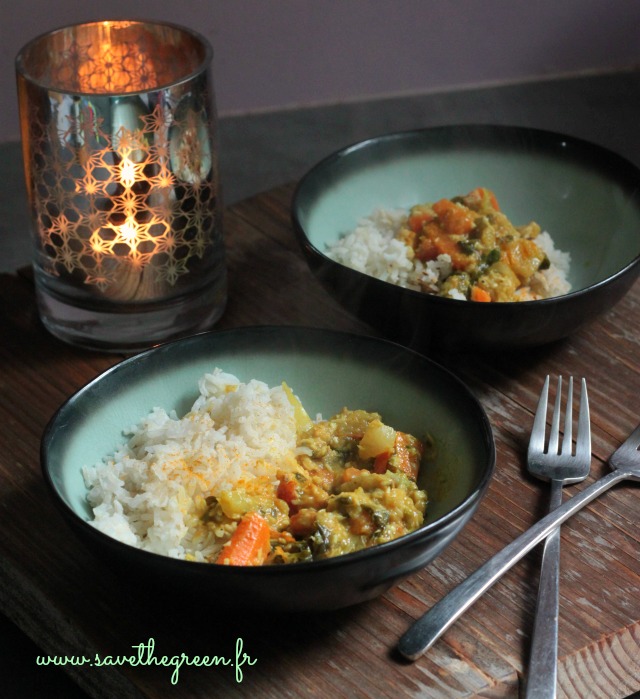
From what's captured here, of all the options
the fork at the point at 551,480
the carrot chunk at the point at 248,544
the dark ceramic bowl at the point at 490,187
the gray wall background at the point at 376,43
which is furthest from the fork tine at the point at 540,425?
the gray wall background at the point at 376,43

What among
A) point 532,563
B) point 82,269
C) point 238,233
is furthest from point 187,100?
point 532,563

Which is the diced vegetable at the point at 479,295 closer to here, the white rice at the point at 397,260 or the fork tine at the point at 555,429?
the white rice at the point at 397,260

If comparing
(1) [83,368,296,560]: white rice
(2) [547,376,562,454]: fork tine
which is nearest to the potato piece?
(1) [83,368,296,560]: white rice

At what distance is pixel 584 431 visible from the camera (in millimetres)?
1995

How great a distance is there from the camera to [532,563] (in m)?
1.75

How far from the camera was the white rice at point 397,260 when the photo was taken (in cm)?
232

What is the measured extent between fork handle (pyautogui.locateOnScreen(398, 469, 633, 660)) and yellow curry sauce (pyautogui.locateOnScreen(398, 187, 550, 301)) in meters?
0.55

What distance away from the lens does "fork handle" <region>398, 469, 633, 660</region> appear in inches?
61.7

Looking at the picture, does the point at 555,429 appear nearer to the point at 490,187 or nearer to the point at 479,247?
the point at 479,247

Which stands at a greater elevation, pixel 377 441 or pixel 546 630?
pixel 377 441

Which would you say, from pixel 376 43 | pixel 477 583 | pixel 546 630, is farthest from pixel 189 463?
pixel 376 43

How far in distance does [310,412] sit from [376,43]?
2.86 metres

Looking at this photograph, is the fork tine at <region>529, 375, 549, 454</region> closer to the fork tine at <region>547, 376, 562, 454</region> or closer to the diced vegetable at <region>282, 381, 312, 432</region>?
the fork tine at <region>547, 376, 562, 454</region>

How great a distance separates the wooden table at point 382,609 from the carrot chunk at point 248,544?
8 cm
